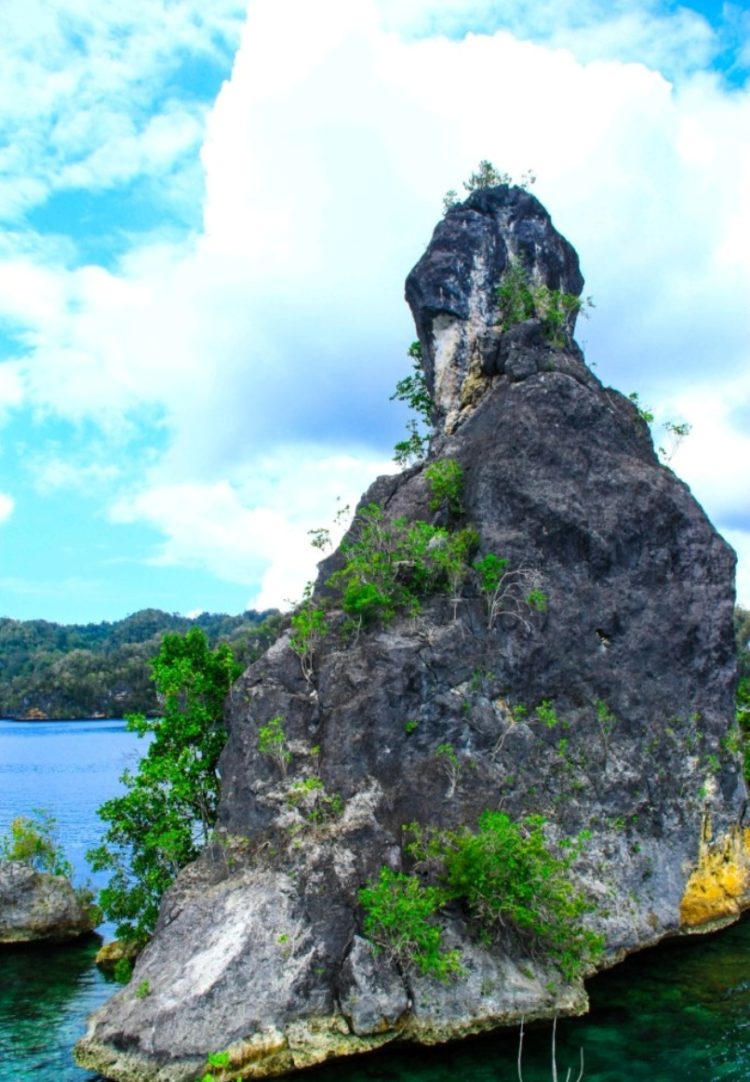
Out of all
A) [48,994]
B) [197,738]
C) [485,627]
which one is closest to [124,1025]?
[48,994]

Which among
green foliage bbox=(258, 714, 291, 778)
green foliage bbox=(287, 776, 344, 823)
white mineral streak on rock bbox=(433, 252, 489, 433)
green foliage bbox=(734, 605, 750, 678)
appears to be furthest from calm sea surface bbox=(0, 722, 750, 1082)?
green foliage bbox=(734, 605, 750, 678)

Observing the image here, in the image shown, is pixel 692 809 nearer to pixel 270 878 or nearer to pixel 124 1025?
pixel 270 878

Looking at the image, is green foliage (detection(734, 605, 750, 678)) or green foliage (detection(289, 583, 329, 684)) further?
green foliage (detection(734, 605, 750, 678))

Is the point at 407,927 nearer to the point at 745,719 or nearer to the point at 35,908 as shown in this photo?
the point at 35,908

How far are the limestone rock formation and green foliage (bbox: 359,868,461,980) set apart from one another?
0.28 meters

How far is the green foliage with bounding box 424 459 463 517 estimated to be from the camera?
1066 inches

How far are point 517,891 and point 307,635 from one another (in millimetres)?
8797

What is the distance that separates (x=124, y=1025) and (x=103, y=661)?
459 ft

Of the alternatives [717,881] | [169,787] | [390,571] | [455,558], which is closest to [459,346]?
[455,558]

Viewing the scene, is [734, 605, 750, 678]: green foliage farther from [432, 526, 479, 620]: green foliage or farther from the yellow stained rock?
[432, 526, 479, 620]: green foliage

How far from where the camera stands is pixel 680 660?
25.9 metres

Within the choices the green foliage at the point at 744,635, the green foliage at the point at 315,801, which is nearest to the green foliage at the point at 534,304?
the green foliage at the point at 315,801

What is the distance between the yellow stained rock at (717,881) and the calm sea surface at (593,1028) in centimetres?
64

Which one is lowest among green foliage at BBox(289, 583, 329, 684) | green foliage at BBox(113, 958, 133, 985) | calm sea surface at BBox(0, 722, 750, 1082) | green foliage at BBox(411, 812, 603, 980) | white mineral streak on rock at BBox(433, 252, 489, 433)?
calm sea surface at BBox(0, 722, 750, 1082)
